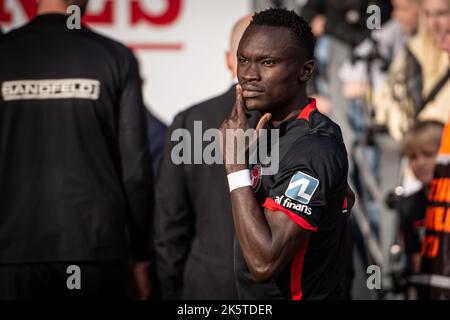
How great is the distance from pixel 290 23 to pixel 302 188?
0.49m

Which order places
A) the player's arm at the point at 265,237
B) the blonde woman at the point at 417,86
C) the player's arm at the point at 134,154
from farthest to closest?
1. the blonde woman at the point at 417,86
2. the player's arm at the point at 134,154
3. the player's arm at the point at 265,237

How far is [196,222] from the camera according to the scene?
12.5 feet

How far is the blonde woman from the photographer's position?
552 cm

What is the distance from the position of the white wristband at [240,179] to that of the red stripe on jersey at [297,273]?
0.23 metres

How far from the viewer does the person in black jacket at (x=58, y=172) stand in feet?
11.8

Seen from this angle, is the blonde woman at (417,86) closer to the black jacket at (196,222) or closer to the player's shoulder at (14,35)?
the black jacket at (196,222)

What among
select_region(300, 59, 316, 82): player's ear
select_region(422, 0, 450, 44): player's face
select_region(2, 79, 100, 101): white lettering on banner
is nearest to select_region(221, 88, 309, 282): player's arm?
select_region(300, 59, 316, 82): player's ear

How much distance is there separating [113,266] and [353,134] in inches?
85.7

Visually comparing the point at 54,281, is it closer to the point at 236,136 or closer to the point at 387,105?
the point at 236,136

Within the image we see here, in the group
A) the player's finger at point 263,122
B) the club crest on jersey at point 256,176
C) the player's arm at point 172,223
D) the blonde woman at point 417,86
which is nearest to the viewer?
the player's finger at point 263,122

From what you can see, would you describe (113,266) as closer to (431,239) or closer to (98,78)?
(98,78)

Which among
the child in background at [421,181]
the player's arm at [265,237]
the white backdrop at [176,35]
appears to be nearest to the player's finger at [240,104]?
the player's arm at [265,237]

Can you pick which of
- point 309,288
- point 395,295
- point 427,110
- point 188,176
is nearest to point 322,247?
point 309,288

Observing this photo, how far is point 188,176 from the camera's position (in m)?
3.78
